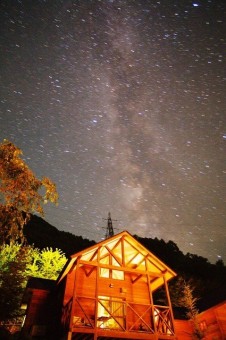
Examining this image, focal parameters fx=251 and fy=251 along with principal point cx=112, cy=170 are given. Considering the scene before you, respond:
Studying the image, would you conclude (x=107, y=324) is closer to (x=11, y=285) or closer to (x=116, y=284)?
(x=116, y=284)

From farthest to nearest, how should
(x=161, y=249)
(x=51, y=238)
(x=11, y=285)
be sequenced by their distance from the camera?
(x=51, y=238) → (x=161, y=249) → (x=11, y=285)

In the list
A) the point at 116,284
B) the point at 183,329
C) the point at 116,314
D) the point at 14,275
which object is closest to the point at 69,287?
the point at 116,284

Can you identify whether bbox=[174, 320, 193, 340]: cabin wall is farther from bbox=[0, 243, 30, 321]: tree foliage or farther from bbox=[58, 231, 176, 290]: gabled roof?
bbox=[0, 243, 30, 321]: tree foliage

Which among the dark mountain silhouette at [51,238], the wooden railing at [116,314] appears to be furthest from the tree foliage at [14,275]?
the dark mountain silhouette at [51,238]

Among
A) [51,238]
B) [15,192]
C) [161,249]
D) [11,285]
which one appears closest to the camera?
[15,192]

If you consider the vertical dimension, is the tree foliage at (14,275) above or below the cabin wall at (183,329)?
above

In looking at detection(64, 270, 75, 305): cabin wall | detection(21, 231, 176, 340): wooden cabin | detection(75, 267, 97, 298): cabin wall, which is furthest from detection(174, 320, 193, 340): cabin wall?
detection(64, 270, 75, 305): cabin wall

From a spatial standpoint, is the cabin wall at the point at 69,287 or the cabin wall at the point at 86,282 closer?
the cabin wall at the point at 69,287

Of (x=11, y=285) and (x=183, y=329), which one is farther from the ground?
(x=11, y=285)

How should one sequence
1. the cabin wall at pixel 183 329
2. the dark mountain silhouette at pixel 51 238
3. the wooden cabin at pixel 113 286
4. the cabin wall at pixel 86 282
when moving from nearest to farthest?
the wooden cabin at pixel 113 286
the cabin wall at pixel 86 282
the cabin wall at pixel 183 329
the dark mountain silhouette at pixel 51 238

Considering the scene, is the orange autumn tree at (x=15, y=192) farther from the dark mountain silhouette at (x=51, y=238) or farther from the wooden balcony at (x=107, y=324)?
the dark mountain silhouette at (x=51, y=238)

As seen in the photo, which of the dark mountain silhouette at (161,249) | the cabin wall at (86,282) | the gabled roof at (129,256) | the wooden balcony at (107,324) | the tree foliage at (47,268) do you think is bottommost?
the wooden balcony at (107,324)

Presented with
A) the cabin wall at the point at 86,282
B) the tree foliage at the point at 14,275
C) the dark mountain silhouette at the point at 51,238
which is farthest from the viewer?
the dark mountain silhouette at the point at 51,238

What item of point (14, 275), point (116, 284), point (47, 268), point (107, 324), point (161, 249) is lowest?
point (107, 324)
